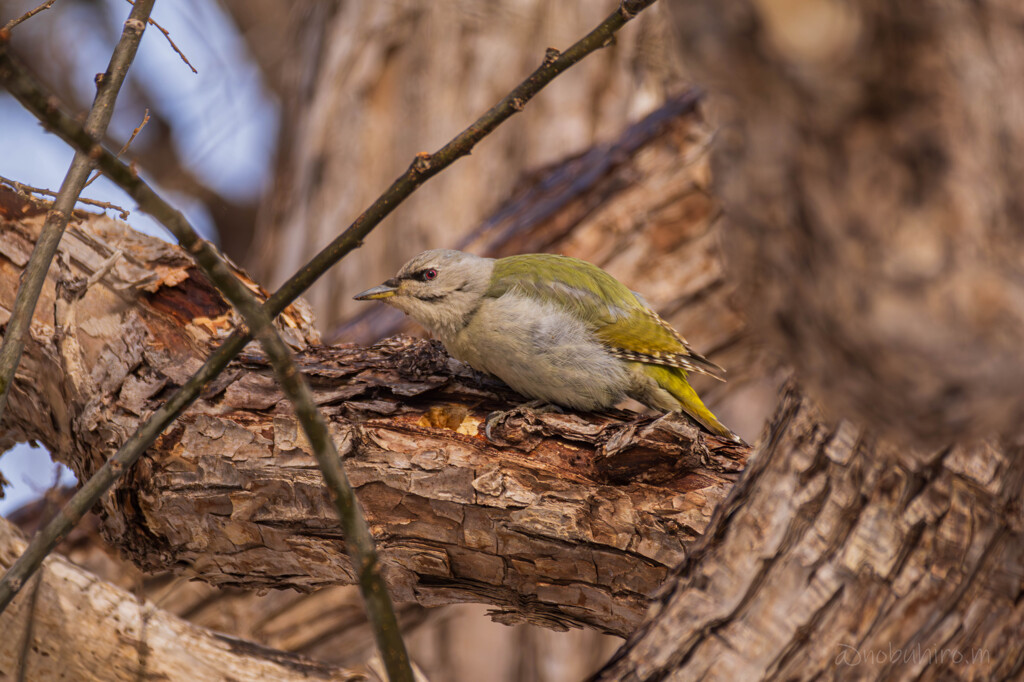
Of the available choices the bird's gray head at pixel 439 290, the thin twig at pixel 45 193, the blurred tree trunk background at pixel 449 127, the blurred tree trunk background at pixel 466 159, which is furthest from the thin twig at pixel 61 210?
the blurred tree trunk background at pixel 449 127

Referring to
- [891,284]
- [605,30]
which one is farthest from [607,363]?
[891,284]

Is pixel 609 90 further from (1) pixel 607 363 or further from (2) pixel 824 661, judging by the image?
(2) pixel 824 661

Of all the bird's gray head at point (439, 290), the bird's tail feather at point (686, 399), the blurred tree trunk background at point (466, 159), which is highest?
the blurred tree trunk background at point (466, 159)

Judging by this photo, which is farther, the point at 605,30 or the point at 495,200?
the point at 495,200

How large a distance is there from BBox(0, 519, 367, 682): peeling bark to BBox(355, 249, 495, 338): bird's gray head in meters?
1.73

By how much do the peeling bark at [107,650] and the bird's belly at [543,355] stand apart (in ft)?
4.89

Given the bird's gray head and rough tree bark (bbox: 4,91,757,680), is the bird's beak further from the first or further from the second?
rough tree bark (bbox: 4,91,757,680)

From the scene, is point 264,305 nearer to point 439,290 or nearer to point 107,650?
point 107,650

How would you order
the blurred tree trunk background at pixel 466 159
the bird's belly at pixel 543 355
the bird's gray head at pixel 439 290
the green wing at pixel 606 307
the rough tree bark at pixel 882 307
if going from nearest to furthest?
the rough tree bark at pixel 882 307
the bird's belly at pixel 543 355
the green wing at pixel 606 307
the bird's gray head at pixel 439 290
the blurred tree trunk background at pixel 466 159

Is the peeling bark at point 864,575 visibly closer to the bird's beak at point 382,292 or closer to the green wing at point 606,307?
the green wing at point 606,307

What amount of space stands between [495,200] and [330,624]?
3.79 metres

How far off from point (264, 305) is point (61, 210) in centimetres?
67

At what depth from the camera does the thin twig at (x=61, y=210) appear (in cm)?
216

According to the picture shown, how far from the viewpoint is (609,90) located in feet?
23.5
